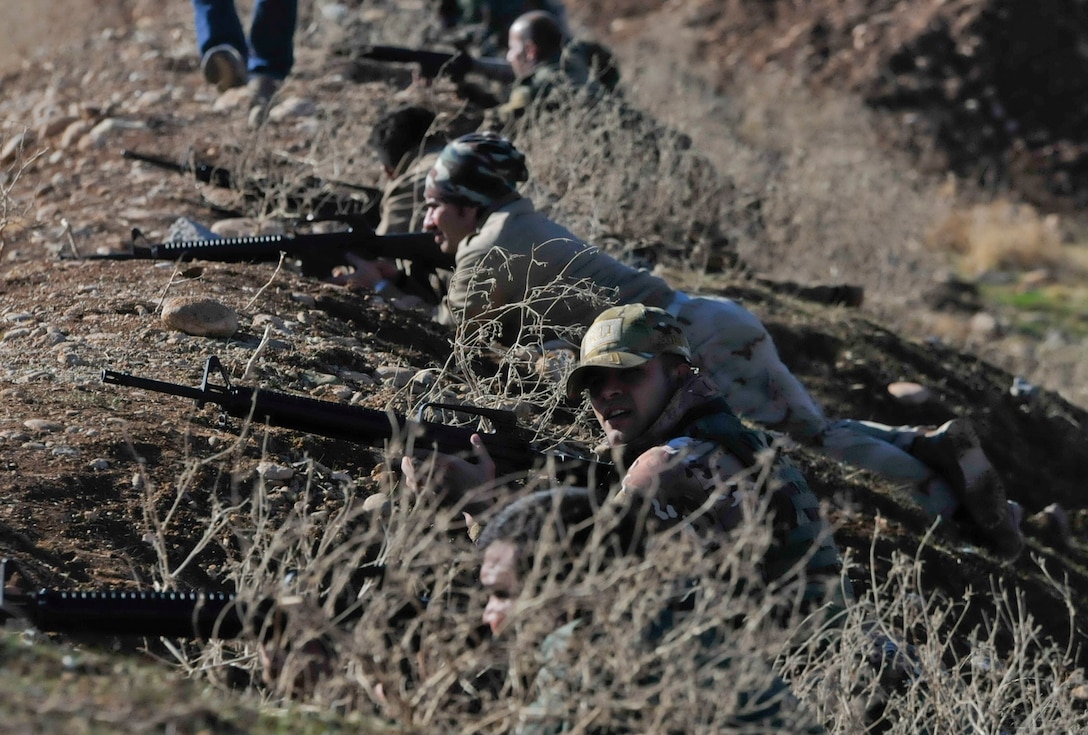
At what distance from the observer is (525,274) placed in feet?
20.6

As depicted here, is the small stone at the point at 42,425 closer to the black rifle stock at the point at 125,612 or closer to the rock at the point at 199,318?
the rock at the point at 199,318

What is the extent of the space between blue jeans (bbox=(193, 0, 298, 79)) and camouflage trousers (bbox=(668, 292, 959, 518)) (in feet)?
13.9

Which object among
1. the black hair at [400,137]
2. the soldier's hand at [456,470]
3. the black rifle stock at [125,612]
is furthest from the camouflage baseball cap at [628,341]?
the black hair at [400,137]

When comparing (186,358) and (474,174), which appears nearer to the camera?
(186,358)

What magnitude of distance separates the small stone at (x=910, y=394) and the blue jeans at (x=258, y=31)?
4239 mm

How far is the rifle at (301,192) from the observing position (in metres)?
7.84

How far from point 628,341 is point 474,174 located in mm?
2069

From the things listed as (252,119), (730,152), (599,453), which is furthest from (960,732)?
(730,152)

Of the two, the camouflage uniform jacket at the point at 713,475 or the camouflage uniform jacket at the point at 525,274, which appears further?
the camouflage uniform jacket at the point at 525,274

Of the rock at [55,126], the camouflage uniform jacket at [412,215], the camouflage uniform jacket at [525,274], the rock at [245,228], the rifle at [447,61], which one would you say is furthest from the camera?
the rifle at [447,61]

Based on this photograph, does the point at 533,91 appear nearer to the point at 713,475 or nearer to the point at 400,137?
the point at 400,137

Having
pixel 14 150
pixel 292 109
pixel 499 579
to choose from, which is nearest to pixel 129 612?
pixel 499 579

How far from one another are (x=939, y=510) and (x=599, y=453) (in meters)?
2.41

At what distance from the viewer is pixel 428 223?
6.59m
